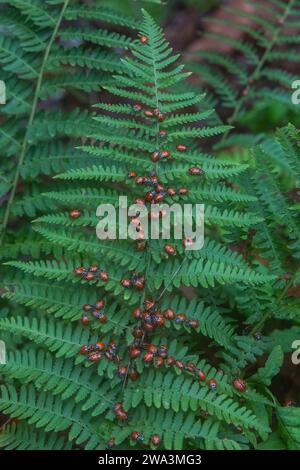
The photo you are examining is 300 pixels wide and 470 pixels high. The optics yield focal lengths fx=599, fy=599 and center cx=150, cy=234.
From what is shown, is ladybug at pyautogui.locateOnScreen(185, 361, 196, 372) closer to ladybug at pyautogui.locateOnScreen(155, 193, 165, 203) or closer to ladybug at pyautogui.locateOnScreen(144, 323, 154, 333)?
ladybug at pyautogui.locateOnScreen(144, 323, 154, 333)

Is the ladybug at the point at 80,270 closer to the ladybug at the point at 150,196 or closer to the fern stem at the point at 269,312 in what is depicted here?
the ladybug at the point at 150,196

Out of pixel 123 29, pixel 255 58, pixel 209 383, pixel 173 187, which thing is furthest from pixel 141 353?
pixel 123 29

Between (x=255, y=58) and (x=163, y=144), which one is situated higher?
(x=255, y=58)

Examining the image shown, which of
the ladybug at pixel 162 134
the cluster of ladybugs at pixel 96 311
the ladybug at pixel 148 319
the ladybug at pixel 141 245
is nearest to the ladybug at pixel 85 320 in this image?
the cluster of ladybugs at pixel 96 311

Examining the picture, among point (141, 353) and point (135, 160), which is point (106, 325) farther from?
point (135, 160)

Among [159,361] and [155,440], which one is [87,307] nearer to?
[159,361]

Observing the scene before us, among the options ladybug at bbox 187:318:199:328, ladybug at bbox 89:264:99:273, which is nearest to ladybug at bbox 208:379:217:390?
ladybug at bbox 187:318:199:328
